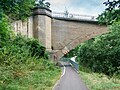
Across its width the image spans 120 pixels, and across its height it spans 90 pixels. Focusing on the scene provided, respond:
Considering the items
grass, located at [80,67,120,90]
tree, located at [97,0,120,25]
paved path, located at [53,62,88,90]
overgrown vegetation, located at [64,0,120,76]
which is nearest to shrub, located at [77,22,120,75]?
overgrown vegetation, located at [64,0,120,76]

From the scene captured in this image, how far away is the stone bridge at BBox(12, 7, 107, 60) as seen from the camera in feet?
84.6

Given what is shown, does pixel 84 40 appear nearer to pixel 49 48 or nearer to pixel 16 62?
pixel 49 48

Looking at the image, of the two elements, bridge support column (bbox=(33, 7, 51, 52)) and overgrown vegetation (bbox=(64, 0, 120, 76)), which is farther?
bridge support column (bbox=(33, 7, 51, 52))

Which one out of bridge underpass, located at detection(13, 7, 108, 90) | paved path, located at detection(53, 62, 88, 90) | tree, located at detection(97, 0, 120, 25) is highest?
tree, located at detection(97, 0, 120, 25)

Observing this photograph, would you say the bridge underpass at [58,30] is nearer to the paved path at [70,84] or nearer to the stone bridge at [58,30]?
the stone bridge at [58,30]

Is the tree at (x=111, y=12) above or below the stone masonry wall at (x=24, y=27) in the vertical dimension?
above

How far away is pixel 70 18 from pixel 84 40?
342 cm

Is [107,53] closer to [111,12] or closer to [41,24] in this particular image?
[41,24]

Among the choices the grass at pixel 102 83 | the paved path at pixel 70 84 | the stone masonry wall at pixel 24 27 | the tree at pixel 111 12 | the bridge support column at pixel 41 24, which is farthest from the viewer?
the bridge support column at pixel 41 24

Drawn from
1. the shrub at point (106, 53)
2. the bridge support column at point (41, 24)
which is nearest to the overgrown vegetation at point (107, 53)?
the shrub at point (106, 53)

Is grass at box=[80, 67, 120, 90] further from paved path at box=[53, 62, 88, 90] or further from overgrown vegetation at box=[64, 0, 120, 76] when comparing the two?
overgrown vegetation at box=[64, 0, 120, 76]

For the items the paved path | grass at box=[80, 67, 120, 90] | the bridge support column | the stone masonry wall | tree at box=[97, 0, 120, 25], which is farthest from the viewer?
the bridge support column

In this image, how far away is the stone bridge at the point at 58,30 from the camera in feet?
84.6

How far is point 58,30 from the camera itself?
28.8 m
